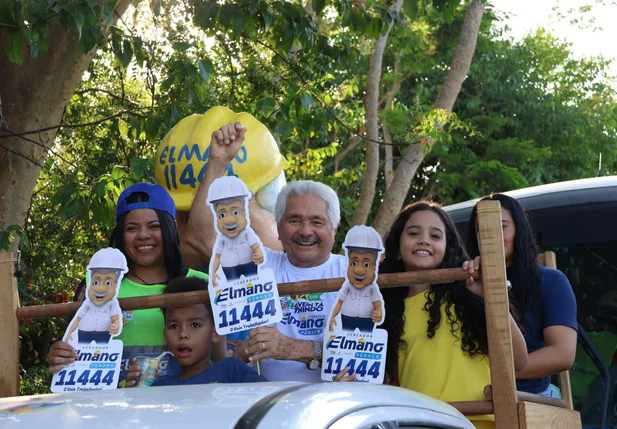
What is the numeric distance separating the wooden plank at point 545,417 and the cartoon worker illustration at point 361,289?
0.48 m

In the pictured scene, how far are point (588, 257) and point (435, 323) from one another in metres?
1.94

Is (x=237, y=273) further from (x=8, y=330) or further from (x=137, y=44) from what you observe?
(x=137, y=44)

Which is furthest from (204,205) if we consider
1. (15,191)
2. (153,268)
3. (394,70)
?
(394,70)

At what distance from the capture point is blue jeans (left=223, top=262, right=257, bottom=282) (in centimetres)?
306

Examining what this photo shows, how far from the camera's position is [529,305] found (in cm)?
385

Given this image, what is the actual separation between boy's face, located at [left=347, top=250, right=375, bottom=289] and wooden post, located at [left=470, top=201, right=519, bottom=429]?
0.34 meters

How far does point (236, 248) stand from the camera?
309 cm

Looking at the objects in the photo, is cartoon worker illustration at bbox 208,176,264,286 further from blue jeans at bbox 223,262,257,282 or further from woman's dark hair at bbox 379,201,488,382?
woman's dark hair at bbox 379,201,488,382

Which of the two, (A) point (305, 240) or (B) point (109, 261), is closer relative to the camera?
(B) point (109, 261)

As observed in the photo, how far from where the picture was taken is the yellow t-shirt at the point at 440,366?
3.12 metres

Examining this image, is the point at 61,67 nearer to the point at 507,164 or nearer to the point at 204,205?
the point at 204,205

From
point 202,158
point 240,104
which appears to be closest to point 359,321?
point 202,158

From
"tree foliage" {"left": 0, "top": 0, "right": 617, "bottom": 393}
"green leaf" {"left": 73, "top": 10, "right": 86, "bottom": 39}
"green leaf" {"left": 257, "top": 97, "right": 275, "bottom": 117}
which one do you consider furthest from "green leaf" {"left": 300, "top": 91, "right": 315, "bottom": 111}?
"green leaf" {"left": 73, "top": 10, "right": 86, "bottom": 39}

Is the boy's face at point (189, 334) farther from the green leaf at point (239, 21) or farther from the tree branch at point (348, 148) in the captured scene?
the tree branch at point (348, 148)
